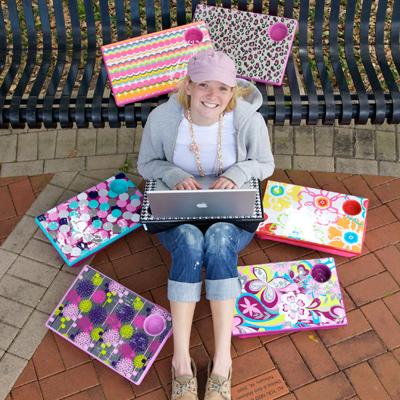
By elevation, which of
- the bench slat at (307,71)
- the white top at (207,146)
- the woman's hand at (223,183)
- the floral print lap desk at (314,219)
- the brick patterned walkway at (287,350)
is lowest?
the brick patterned walkway at (287,350)

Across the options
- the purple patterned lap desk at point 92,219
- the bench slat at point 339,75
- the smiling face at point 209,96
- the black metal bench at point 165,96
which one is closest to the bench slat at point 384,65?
the black metal bench at point 165,96

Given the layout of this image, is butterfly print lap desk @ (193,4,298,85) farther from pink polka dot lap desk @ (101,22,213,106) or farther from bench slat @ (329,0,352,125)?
bench slat @ (329,0,352,125)

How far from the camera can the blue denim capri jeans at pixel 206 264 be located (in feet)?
7.39

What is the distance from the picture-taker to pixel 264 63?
9.14 ft

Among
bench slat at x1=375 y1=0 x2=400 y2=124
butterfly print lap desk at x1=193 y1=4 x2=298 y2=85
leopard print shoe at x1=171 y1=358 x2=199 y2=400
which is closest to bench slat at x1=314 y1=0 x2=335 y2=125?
butterfly print lap desk at x1=193 y1=4 x2=298 y2=85

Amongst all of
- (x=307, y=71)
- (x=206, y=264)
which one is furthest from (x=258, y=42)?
(x=206, y=264)

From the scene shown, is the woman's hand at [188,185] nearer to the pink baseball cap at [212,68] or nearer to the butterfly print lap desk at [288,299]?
the pink baseball cap at [212,68]

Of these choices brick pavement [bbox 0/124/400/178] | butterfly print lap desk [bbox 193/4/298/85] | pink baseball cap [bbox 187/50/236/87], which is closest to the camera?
pink baseball cap [bbox 187/50/236/87]

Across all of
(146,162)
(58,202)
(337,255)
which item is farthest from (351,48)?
(58,202)

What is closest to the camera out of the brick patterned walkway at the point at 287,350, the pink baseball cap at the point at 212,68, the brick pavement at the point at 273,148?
the pink baseball cap at the point at 212,68

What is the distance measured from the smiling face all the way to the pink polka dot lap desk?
1.80 feet

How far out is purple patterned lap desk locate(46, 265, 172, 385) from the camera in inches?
99.5

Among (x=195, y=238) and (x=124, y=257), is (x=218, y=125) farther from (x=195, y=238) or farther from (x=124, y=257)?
(x=124, y=257)

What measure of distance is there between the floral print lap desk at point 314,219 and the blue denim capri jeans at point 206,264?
670 millimetres
